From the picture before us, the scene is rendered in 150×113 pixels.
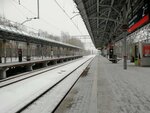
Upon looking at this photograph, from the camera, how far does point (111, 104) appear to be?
6371mm

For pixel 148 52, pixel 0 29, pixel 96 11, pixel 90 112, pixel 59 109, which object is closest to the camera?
pixel 90 112

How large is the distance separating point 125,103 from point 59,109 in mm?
1818

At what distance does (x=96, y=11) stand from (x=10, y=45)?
11.3 meters

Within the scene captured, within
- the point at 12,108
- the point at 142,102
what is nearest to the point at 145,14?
the point at 142,102

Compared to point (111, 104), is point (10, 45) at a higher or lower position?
higher

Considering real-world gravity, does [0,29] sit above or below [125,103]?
above

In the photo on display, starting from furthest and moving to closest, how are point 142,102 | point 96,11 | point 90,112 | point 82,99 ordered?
point 96,11, point 82,99, point 142,102, point 90,112

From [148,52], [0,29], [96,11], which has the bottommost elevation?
[148,52]

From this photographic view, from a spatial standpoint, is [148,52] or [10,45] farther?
[10,45]

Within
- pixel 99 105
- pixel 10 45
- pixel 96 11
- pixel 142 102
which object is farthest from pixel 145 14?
pixel 10 45

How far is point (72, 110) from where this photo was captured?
591 centimetres

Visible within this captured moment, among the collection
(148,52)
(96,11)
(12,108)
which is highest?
(96,11)

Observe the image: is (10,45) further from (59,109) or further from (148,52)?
(59,109)

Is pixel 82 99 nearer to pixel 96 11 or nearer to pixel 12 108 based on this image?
pixel 12 108
